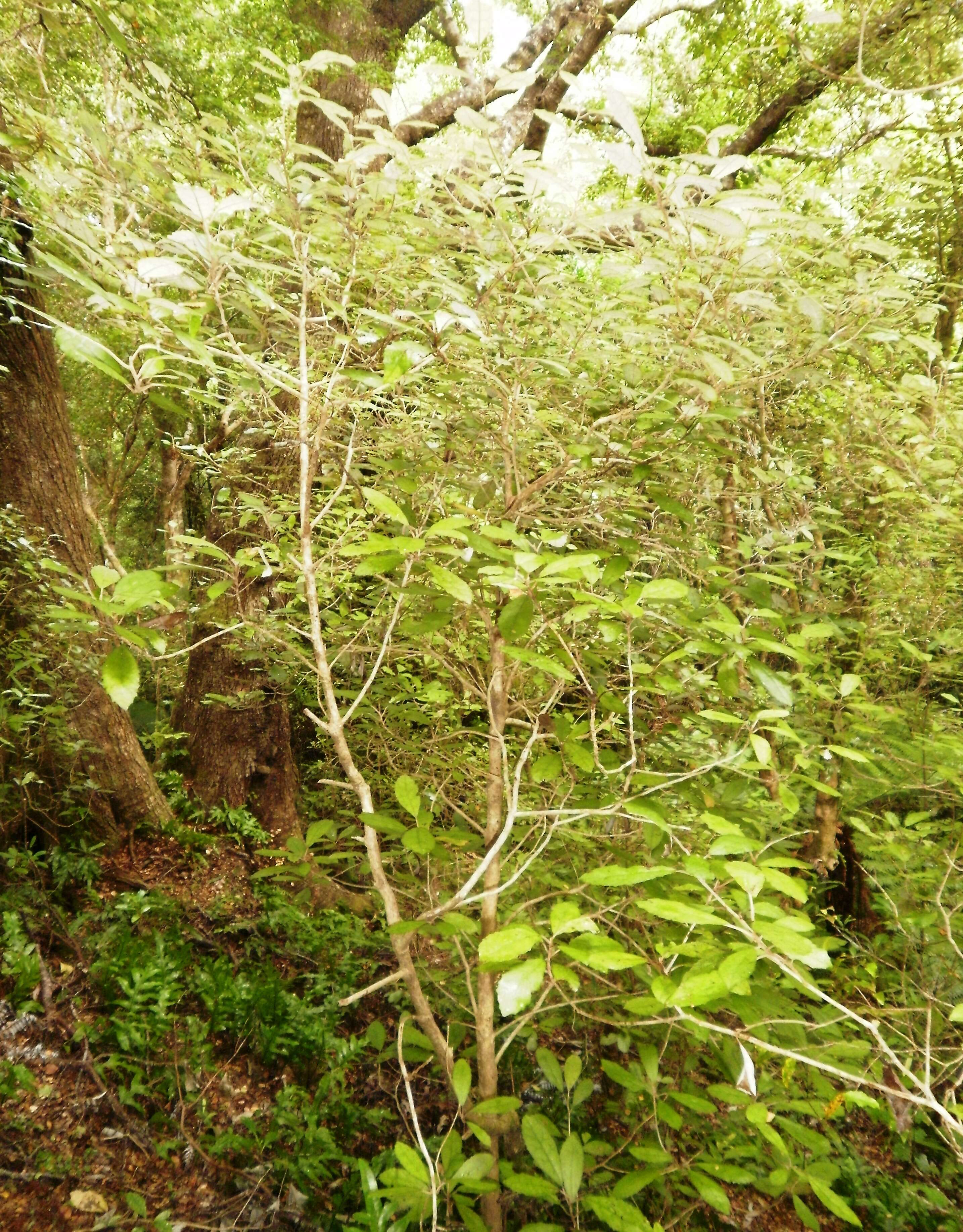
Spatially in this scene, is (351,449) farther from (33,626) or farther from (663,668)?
(33,626)

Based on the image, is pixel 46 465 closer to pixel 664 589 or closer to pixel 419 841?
pixel 419 841

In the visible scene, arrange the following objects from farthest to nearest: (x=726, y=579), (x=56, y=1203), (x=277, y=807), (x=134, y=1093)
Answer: (x=277, y=807)
(x=134, y=1093)
(x=56, y=1203)
(x=726, y=579)

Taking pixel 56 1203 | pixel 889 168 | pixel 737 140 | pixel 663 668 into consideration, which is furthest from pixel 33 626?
pixel 737 140

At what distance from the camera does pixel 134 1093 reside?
2143mm

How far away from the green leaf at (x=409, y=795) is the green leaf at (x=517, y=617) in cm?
32

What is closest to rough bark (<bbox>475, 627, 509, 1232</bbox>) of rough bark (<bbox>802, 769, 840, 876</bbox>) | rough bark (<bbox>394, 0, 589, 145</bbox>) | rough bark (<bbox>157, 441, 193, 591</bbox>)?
rough bark (<bbox>802, 769, 840, 876</bbox>)

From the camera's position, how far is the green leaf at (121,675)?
82 centimetres

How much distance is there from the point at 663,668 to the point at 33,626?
7.83ft

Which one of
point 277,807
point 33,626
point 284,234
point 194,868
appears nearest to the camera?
point 284,234

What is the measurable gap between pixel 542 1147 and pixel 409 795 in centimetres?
79

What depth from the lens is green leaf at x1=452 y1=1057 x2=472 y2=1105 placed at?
1310 millimetres

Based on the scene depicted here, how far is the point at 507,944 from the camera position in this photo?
893 millimetres

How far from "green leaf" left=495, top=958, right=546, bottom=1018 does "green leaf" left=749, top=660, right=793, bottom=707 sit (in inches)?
23.1

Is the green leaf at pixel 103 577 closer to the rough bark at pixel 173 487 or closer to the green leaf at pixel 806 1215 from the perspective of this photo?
the green leaf at pixel 806 1215
